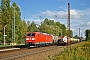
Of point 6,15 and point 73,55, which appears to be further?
point 6,15

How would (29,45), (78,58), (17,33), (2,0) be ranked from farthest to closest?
(17,33) < (2,0) < (29,45) < (78,58)

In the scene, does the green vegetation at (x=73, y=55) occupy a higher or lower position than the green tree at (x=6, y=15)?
lower

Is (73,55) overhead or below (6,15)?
below

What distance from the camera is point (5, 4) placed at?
79.3 m

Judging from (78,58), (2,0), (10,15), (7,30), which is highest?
(2,0)

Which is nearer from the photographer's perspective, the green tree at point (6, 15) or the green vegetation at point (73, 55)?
the green vegetation at point (73, 55)

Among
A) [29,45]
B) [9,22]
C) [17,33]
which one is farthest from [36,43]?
[17,33]

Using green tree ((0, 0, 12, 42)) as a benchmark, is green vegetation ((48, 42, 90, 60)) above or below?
below

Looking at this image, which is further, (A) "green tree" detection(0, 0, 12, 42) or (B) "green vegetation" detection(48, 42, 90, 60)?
(A) "green tree" detection(0, 0, 12, 42)

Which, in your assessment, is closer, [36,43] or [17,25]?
[36,43]

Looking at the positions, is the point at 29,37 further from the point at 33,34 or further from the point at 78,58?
the point at 78,58

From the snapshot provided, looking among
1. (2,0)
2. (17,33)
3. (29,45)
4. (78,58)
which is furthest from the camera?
(17,33)

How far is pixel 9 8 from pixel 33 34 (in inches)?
1369

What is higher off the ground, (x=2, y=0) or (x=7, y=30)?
(x=2, y=0)
